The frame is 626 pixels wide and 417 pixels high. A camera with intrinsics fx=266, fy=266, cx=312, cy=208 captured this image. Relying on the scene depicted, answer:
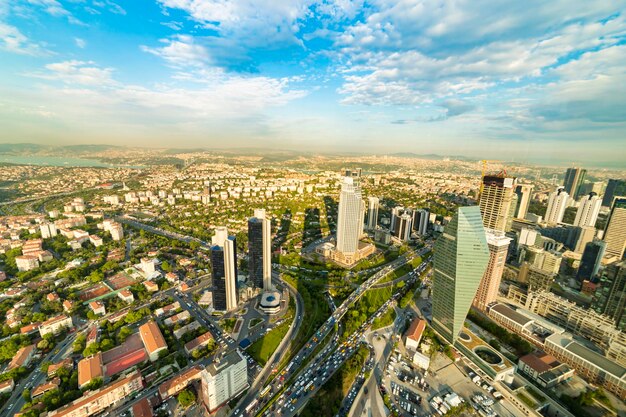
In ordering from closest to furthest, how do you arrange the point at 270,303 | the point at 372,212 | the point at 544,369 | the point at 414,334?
the point at 544,369 < the point at 414,334 < the point at 270,303 < the point at 372,212

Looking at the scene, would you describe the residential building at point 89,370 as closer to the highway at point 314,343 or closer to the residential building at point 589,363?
the highway at point 314,343

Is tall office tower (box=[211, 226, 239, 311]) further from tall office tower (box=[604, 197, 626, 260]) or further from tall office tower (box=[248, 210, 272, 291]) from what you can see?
tall office tower (box=[604, 197, 626, 260])

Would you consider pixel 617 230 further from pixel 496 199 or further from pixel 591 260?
pixel 496 199

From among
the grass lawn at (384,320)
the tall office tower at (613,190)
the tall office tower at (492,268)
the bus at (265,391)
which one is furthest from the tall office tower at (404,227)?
the tall office tower at (613,190)

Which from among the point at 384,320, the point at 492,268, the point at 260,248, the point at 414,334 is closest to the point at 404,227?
the point at 492,268

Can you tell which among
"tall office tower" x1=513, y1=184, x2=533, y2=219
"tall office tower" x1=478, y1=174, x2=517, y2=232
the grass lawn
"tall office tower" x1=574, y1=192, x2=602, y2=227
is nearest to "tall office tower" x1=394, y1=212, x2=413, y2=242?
"tall office tower" x1=478, y1=174, x2=517, y2=232

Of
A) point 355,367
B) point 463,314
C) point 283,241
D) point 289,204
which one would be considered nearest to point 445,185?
point 289,204

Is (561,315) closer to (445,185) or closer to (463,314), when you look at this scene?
(463,314)
